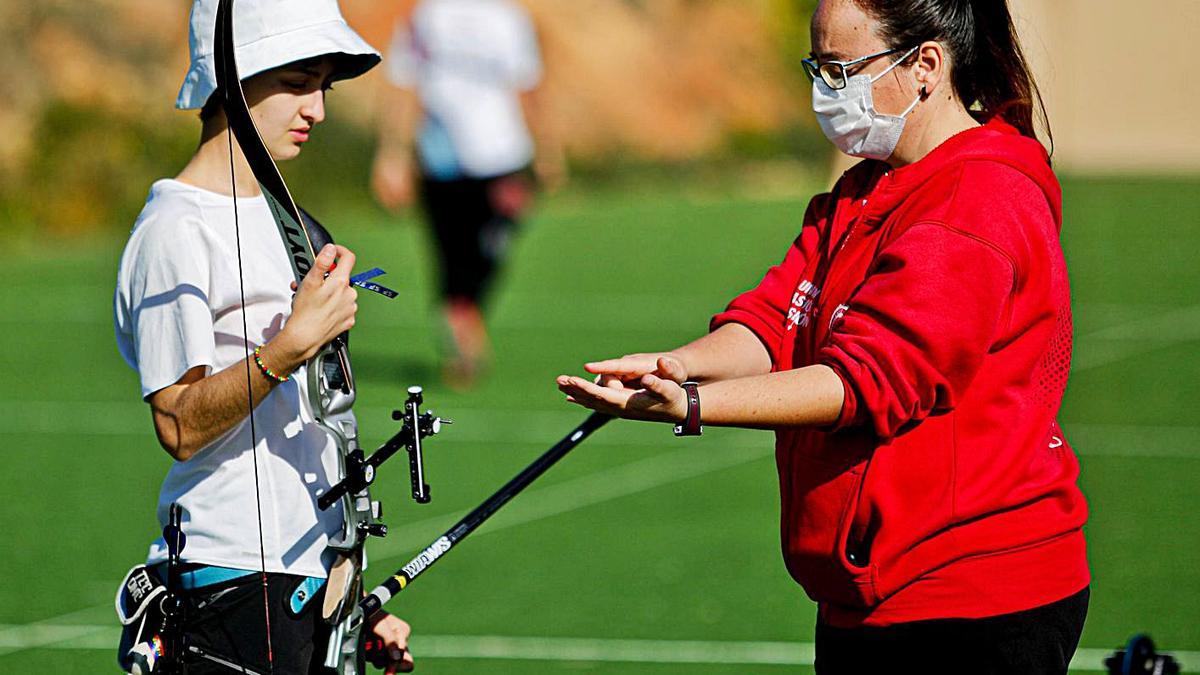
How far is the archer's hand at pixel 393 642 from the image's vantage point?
11.6 ft

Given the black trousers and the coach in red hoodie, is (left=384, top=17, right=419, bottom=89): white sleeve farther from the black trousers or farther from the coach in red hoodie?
the black trousers

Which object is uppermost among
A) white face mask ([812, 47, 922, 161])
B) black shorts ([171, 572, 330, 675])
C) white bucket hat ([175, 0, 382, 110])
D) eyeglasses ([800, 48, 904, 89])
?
white bucket hat ([175, 0, 382, 110])

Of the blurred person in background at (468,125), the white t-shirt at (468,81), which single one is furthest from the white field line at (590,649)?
the white t-shirt at (468,81)

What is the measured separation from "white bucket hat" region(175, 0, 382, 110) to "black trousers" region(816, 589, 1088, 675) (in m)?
1.48

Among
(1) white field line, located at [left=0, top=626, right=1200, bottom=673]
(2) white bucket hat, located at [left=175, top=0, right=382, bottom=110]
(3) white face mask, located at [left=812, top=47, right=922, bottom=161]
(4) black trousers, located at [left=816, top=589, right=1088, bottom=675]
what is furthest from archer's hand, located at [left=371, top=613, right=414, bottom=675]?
(1) white field line, located at [left=0, top=626, right=1200, bottom=673]

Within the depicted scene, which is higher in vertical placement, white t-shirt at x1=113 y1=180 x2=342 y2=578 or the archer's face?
the archer's face

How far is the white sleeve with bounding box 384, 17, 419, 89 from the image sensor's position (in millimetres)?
12367

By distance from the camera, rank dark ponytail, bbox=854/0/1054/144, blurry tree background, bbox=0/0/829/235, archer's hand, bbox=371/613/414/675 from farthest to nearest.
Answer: blurry tree background, bbox=0/0/829/235 < archer's hand, bbox=371/613/414/675 < dark ponytail, bbox=854/0/1054/144

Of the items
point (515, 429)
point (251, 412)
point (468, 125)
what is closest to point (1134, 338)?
point (468, 125)

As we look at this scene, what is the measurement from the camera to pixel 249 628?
3.27 metres

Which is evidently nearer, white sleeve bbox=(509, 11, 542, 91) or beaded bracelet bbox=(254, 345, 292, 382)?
beaded bracelet bbox=(254, 345, 292, 382)

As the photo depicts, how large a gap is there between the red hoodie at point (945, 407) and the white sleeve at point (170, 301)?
3.60ft

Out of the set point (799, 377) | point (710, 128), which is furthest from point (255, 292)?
point (710, 128)

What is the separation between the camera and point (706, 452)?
32.4 ft
